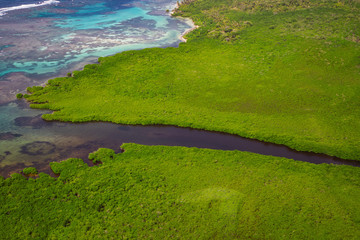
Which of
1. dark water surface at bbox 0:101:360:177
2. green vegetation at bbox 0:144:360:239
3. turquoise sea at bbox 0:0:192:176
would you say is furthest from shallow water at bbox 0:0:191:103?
green vegetation at bbox 0:144:360:239

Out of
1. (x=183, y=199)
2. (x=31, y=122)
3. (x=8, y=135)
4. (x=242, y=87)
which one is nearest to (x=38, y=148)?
(x=8, y=135)

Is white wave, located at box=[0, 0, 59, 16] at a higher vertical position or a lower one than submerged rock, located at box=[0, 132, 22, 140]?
higher

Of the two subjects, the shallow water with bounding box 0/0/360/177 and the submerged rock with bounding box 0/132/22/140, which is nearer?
the shallow water with bounding box 0/0/360/177

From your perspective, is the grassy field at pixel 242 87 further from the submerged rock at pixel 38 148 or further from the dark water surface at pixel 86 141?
the submerged rock at pixel 38 148

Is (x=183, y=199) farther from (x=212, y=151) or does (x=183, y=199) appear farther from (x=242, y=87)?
(x=242, y=87)

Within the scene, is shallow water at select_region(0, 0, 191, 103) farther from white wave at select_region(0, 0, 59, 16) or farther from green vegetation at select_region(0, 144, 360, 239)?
green vegetation at select_region(0, 144, 360, 239)

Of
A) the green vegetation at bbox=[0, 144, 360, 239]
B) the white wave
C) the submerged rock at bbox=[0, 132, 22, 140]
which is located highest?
the white wave
